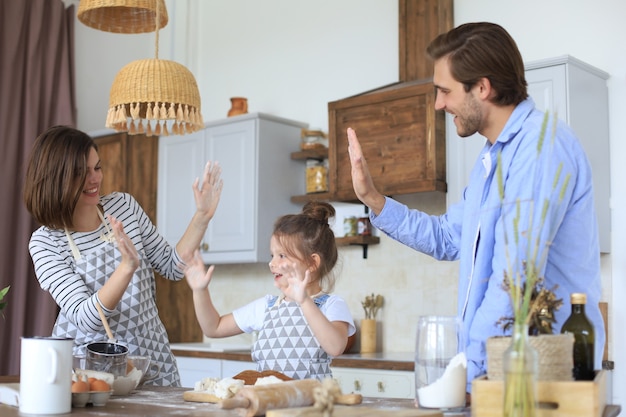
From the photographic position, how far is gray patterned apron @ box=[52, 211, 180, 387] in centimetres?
245

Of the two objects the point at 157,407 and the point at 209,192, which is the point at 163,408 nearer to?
the point at 157,407

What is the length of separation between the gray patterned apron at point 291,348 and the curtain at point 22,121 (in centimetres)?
314

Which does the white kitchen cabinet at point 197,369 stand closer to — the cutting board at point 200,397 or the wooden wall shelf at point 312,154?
the wooden wall shelf at point 312,154

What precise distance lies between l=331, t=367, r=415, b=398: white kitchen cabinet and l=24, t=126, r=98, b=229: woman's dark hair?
71.7 inches

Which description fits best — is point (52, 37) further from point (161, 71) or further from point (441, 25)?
point (161, 71)

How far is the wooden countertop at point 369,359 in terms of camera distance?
13.0 ft

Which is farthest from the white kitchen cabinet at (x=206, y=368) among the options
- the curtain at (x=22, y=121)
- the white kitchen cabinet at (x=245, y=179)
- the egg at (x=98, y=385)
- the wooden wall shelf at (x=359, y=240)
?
the egg at (x=98, y=385)

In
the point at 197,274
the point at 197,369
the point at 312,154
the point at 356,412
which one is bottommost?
the point at 197,369

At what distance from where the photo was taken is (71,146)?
251cm

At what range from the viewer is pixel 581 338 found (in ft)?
5.14

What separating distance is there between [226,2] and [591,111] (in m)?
2.86

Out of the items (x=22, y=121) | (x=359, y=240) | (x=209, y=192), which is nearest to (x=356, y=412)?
(x=209, y=192)

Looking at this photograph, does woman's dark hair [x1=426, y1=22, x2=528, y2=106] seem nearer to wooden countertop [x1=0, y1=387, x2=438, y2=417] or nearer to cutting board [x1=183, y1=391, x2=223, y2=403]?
wooden countertop [x1=0, y1=387, x2=438, y2=417]

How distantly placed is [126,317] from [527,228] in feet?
4.15
